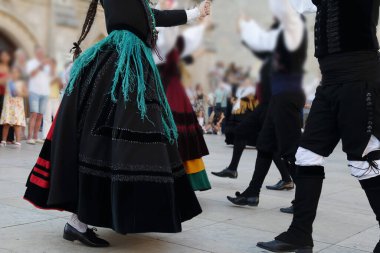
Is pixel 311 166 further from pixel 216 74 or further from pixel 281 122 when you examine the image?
pixel 281 122

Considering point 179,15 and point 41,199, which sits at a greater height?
point 179,15

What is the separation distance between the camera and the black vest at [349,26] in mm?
2523

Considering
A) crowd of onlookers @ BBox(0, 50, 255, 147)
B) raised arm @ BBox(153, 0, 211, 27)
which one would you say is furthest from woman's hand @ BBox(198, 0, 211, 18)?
crowd of onlookers @ BBox(0, 50, 255, 147)

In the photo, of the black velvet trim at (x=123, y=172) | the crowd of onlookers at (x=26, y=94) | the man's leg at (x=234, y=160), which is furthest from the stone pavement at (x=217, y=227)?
the crowd of onlookers at (x=26, y=94)

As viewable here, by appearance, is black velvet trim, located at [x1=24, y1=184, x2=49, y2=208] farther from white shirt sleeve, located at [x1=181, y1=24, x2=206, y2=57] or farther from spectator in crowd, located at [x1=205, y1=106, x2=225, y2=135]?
spectator in crowd, located at [x1=205, y1=106, x2=225, y2=135]

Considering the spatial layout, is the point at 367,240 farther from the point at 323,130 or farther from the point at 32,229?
the point at 32,229

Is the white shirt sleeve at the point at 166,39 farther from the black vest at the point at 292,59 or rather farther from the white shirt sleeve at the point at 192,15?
the black vest at the point at 292,59

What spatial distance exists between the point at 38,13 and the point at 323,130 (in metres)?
14.3

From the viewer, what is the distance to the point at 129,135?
8.50 ft

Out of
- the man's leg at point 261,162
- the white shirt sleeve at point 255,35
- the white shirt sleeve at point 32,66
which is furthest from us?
the white shirt sleeve at point 32,66

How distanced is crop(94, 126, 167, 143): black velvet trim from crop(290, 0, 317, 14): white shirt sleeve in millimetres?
937

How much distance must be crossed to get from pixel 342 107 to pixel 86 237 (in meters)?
1.54

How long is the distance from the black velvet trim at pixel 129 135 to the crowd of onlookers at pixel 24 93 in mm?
5888

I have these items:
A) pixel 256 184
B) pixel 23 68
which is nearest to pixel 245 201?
pixel 256 184
